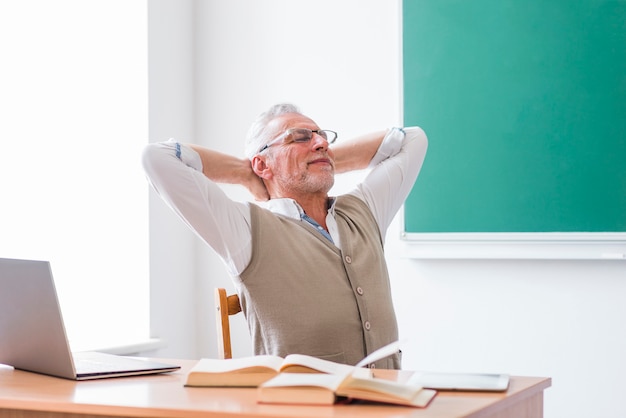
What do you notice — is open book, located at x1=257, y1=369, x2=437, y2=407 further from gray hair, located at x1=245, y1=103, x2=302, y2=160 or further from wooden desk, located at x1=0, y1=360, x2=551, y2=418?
gray hair, located at x1=245, y1=103, x2=302, y2=160

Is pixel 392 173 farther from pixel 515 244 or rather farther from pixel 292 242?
pixel 515 244

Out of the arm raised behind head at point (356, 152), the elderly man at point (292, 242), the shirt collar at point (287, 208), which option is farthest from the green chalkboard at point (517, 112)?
the shirt collar at point (287, 208)

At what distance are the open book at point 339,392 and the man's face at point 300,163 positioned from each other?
971 mm

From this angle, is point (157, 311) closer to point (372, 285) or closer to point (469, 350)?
point (469, 350)

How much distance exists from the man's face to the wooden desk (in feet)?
2.41

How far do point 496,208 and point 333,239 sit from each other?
111 centimetres

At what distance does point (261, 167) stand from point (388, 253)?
3.59 ft

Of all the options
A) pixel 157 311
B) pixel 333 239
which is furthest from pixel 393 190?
pixel 157 311

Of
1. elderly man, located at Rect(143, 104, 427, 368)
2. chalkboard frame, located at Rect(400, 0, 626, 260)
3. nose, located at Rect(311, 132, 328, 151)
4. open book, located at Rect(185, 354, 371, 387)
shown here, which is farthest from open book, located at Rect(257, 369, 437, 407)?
chalkboard frame, located at Rect(400, 0, 626, 260)

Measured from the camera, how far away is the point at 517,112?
10.2 ft

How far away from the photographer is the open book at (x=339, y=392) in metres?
1.30

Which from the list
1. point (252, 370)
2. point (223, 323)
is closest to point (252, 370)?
point (252, 370)

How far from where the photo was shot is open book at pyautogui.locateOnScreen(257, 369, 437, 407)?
1302 mm

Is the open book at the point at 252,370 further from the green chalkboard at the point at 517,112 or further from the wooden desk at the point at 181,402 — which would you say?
the green chalkboard at the point at 517,112
